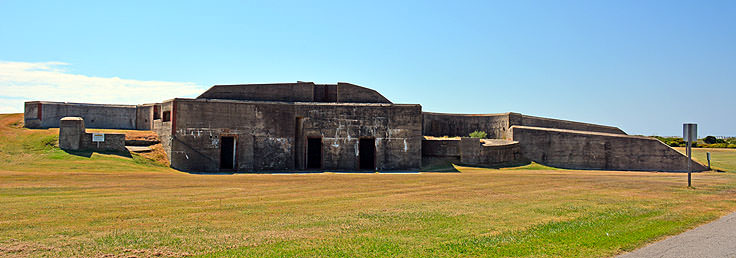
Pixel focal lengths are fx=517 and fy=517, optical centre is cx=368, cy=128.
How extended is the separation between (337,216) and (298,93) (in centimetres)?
1942

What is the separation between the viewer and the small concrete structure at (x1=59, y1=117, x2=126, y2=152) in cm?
2372

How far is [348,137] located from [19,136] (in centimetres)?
1641

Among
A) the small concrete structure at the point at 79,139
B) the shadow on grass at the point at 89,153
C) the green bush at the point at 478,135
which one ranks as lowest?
the shadow on grass at the point at 89,153

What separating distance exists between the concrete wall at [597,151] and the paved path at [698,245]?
21967 millimetres

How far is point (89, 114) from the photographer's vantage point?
101 ft

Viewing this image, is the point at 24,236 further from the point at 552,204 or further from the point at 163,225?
the point at 552,204

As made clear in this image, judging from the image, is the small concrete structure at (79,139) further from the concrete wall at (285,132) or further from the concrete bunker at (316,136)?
the concrete wall at (285,132)

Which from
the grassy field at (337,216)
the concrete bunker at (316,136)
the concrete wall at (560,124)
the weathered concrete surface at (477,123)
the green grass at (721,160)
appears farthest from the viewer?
the concrete wall at (560,124)

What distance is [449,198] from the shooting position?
45.8 feet

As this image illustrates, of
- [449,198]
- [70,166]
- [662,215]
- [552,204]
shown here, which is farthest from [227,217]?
[70,166]

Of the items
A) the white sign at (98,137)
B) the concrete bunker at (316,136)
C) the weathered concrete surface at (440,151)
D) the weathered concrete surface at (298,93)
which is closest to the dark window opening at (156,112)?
the concrete bunker at (316,136)

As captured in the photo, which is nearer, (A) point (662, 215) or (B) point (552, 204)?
(A) point (662, 215)

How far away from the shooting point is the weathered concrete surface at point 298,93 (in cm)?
2825

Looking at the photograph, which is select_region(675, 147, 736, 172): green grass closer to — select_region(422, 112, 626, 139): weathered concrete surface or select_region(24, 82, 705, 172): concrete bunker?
select_region(24, 82, 705, 172): concrete bunker
